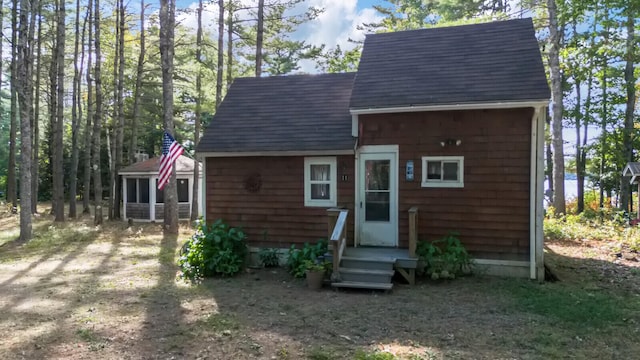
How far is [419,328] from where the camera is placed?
469cm

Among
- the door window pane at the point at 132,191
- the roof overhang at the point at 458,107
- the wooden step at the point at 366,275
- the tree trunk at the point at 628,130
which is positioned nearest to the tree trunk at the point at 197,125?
the door window pane at the point at 132,191

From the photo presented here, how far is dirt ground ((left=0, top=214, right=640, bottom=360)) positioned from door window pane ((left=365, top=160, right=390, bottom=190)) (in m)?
1.87

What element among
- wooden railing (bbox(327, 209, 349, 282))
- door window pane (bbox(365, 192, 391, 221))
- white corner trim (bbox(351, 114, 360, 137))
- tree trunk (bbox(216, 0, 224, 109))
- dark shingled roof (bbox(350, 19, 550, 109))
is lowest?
wooden railing (bbox(327, 209, 349, 282))

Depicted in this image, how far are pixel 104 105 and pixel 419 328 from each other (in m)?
24.6

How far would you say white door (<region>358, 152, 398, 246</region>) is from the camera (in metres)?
7.63

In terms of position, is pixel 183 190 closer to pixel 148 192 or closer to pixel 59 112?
pixel 148 192

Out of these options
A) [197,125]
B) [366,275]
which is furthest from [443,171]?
[197,125]

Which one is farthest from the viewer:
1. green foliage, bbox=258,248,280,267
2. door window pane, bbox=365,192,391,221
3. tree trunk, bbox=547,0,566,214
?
tree trunk, bbox=547,0,566,214

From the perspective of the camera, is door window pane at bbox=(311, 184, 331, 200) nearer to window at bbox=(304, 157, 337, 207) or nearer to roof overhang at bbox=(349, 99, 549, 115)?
window at bbox=(304, 157, 337, 207)

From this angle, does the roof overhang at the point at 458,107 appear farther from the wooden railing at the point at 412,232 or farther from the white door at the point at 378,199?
the wooden railing at the point at 412,232

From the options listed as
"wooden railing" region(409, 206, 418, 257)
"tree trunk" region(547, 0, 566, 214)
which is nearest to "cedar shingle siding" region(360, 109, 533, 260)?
"wooden railing" region(409, 206, 418, 257)

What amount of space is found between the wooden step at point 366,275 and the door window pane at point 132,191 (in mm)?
13687

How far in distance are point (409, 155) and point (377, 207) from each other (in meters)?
1.12

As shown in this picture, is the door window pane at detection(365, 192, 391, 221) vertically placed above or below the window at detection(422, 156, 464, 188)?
below
